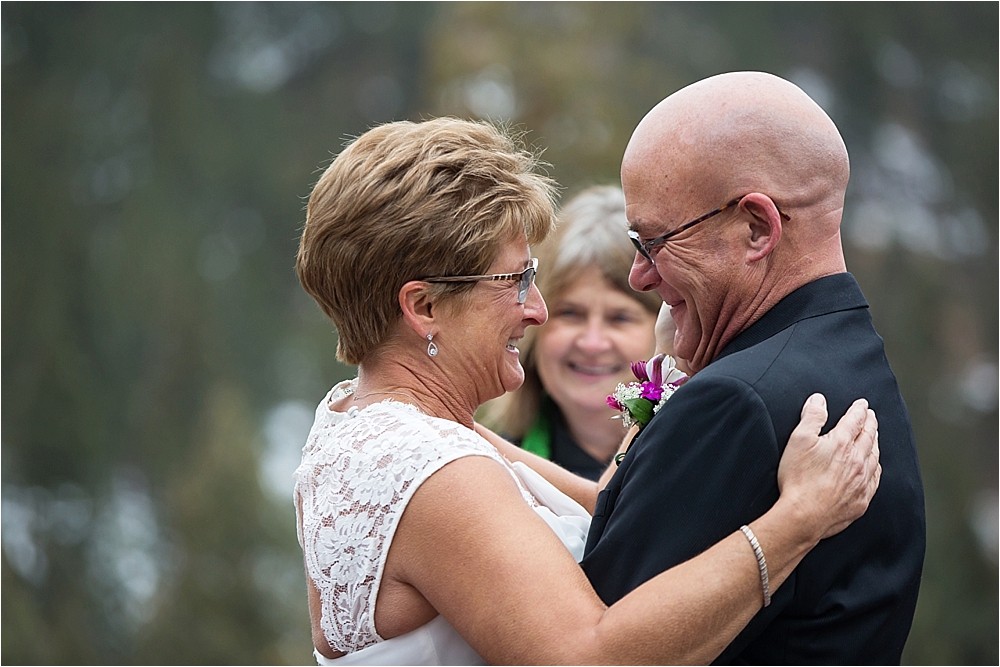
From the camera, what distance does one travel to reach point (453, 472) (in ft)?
6.34

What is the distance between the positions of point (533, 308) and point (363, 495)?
664 mm

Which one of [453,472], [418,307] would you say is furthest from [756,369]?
[418,307]

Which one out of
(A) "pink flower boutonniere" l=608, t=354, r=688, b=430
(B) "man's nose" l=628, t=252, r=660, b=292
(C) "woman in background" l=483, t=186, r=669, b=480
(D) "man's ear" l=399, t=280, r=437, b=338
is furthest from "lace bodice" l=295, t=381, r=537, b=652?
(C) "woman in background" l=483, t=186, r=669, b=480

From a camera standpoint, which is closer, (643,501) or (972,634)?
(643,501)

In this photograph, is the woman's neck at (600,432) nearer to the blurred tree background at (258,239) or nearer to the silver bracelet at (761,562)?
the silver bracelet at (761,562)

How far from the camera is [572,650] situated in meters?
1.78

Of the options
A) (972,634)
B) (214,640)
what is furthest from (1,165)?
(972,634)

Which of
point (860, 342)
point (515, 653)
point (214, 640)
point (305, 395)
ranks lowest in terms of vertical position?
point (214, 640)

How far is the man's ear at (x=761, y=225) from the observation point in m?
2.02

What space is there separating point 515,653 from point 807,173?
1.14 m

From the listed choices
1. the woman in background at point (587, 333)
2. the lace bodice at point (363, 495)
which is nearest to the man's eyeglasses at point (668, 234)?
the lace bodice at point (363, 495)

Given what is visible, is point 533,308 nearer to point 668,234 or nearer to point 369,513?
point 668,234

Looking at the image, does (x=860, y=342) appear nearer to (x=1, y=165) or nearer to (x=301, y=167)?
(x=301, y=167)

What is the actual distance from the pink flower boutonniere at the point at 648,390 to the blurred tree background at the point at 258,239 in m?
4.80
